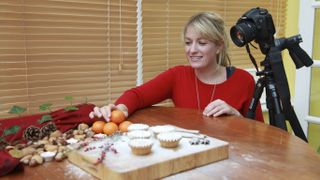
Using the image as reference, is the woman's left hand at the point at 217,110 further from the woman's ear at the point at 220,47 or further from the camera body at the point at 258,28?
the woman's ear at the point at 220,47

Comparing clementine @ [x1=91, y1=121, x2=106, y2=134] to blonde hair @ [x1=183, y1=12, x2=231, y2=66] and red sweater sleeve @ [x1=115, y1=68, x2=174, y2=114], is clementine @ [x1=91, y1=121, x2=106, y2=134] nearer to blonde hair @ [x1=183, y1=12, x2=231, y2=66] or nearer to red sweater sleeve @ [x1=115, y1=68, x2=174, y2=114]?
red sweater sleeve @ [x1=115, y1=68, x2=174, y2=114]

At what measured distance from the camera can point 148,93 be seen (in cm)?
170

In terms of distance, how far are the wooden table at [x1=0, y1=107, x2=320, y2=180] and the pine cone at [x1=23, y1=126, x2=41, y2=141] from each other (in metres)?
0.20

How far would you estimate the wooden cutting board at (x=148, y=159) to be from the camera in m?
0.83

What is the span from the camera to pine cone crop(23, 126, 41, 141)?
1110 mm

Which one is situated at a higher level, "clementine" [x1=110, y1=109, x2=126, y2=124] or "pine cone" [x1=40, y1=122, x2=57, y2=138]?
"clementine" [x1=110, y1=109, x2=126, y2=124]

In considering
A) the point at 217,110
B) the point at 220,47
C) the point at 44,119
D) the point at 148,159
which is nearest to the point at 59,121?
the point at 44,119

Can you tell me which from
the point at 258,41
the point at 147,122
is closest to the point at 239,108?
the point at 258,41

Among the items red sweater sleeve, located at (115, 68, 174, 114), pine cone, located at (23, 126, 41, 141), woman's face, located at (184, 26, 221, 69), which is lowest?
pine cone, located at (23, 126, 41, 141)

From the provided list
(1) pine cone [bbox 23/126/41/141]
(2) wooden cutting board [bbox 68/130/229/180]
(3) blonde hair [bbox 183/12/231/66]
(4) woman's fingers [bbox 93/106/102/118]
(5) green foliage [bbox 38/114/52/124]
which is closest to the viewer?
(2) wooden cutting board [bbox 68/130/229/180]

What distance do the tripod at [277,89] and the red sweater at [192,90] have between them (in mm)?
244

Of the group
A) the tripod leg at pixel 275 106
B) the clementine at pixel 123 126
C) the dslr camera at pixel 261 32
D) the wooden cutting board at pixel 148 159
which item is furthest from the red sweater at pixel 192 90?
the wooden cutting board at pixel 148 159

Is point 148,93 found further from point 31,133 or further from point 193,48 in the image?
point 31,133

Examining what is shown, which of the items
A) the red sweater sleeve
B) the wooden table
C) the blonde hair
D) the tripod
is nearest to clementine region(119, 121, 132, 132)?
the wooden table
